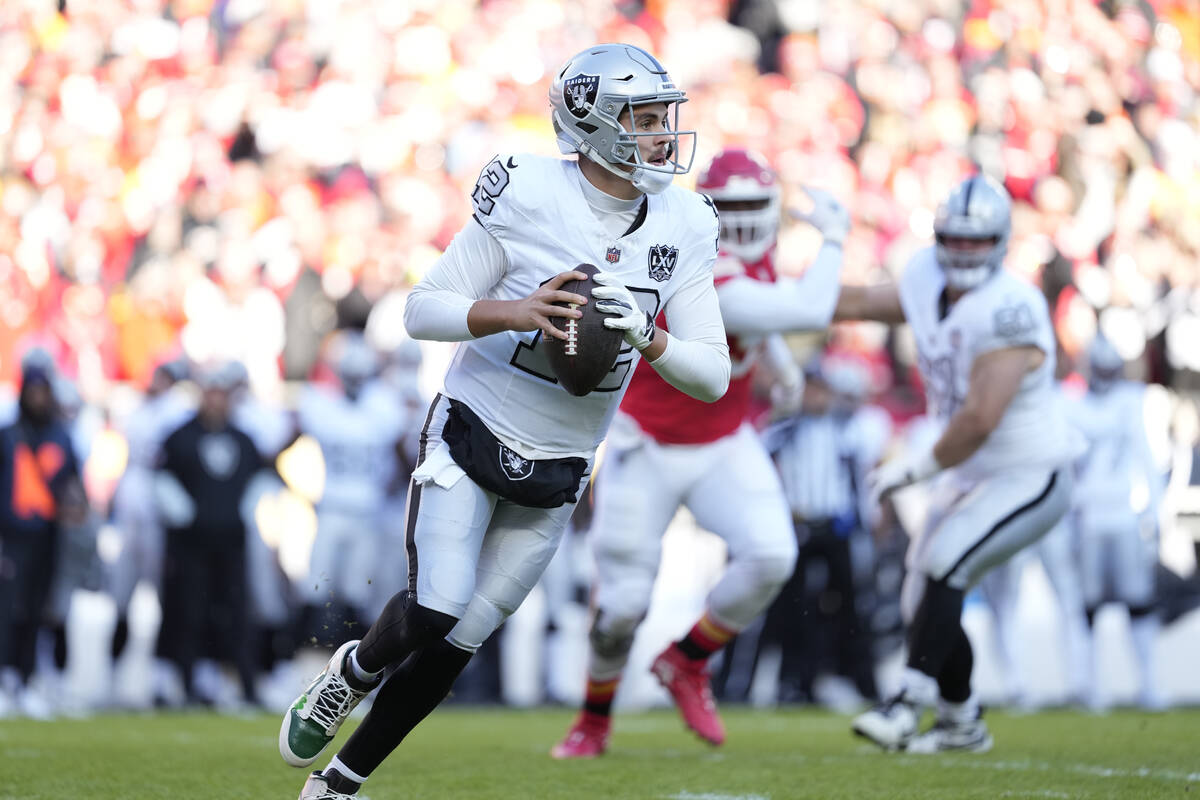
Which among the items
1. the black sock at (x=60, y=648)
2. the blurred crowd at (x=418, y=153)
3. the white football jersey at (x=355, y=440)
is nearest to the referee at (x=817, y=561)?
the blurred crowd at (x=418, y=153)

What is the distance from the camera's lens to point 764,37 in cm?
1591

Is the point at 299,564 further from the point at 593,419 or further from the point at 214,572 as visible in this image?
the point at 593,419

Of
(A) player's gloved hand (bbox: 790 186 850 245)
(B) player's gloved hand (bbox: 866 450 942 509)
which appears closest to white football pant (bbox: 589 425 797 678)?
(B) player's gloved hand (bbox: 866 450 942 509)

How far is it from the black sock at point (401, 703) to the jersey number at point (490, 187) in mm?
1030

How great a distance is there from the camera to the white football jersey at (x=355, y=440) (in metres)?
9.30

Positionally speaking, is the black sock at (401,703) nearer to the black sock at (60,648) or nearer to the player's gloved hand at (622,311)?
the player's gloved hand at (622,311)

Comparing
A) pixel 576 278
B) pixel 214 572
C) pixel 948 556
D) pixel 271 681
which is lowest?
pixel 271 681

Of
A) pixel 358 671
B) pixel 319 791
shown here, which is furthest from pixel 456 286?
pixel 319 791

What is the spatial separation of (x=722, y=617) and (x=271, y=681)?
3860mm

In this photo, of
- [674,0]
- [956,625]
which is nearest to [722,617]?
[956,625]

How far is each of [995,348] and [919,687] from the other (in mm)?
1167

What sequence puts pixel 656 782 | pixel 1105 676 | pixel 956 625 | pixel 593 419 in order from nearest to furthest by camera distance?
pixel 593 419, pixel 656 782, pixel 956 625, pixel 1105 676

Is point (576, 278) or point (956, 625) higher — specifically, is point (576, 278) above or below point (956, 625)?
above

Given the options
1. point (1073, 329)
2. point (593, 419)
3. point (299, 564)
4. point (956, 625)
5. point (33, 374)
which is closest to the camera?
point (593, 419)
